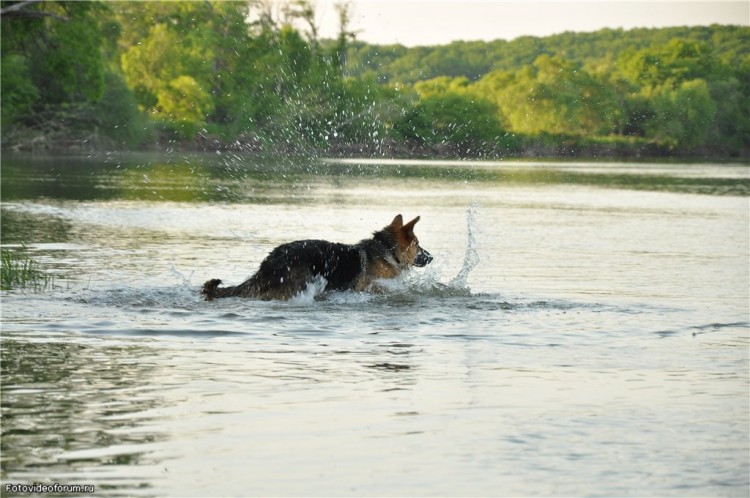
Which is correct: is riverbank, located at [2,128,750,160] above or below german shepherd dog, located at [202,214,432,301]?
above

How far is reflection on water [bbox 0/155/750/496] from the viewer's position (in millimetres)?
7855

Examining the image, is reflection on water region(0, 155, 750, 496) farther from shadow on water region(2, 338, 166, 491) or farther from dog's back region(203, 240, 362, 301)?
dog's back region(203, 240, 362, 301)

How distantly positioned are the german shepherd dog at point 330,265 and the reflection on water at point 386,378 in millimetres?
223

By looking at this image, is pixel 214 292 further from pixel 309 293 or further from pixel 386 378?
pixel 386 378

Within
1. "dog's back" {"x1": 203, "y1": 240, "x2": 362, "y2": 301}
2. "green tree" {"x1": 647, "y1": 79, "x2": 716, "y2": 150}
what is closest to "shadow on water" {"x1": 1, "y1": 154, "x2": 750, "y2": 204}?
"dog's back" {"x1": 203, "y1": 240, "x2": 362, "y2": 301}

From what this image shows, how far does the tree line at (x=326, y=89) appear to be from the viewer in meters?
80.0

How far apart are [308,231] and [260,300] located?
15.9 metres

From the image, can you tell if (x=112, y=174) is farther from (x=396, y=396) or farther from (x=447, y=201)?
(x=396, y=396)

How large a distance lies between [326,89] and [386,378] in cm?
8114

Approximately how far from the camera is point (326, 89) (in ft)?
298

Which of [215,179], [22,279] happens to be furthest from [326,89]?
[22,279]

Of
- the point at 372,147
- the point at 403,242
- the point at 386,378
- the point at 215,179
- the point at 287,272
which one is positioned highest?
the point at 372,147

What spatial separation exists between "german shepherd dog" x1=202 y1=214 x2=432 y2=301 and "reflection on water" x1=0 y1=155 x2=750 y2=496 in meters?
0.22

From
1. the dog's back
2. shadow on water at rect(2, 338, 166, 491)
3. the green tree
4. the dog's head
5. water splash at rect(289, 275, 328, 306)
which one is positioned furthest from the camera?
the green tree
